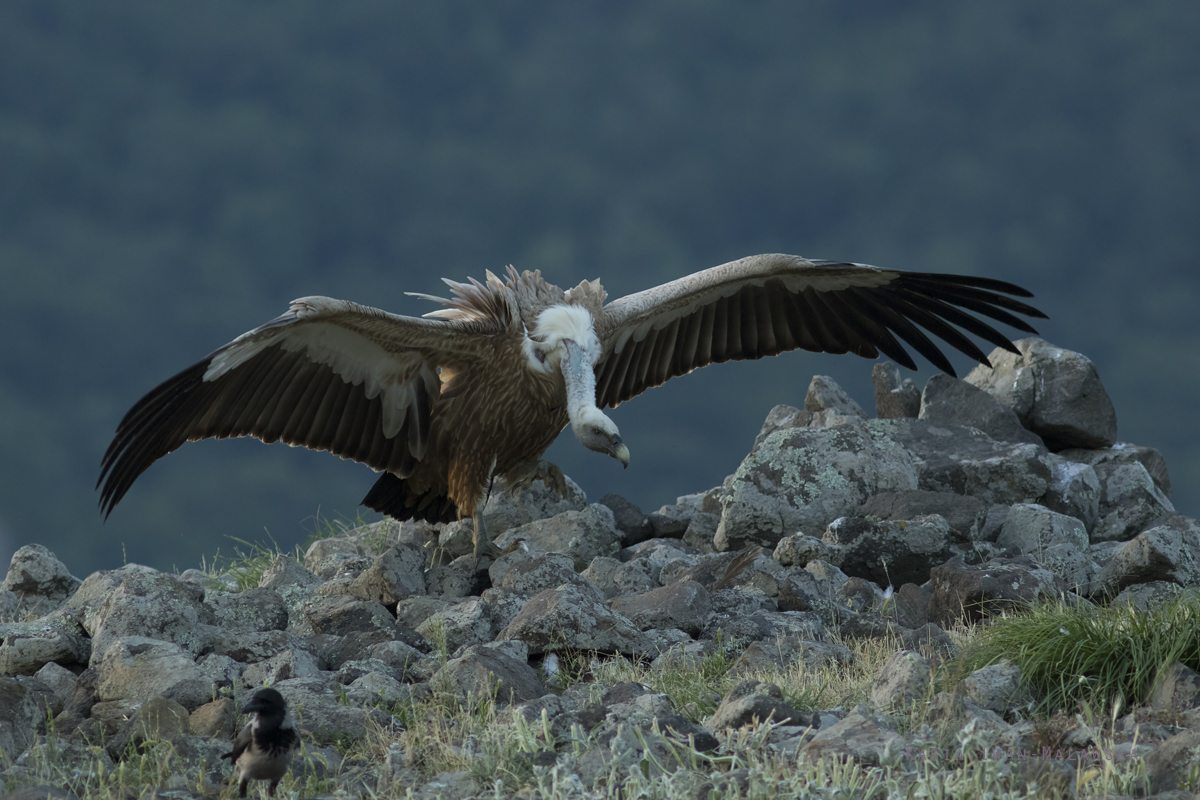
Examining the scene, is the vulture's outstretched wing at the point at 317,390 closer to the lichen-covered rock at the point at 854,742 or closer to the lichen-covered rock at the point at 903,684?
the lichen-covered rock at the point at 903,684

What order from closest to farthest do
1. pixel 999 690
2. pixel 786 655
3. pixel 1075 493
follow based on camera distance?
pixel 999 690 → pixel 786 655 → pixel 1075 493

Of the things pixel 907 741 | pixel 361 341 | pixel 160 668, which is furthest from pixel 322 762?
pixel 361 341

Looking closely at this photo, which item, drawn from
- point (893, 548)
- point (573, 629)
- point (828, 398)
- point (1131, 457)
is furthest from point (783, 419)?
point (573, 629)

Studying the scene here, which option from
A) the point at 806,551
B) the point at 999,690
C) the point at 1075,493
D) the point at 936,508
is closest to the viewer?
the point at 999,690

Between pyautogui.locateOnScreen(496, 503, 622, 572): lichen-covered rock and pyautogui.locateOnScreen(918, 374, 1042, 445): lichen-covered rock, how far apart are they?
3.18 meters

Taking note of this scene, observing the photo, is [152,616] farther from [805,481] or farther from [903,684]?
[805,481]

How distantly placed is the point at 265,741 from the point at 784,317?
5658 mm

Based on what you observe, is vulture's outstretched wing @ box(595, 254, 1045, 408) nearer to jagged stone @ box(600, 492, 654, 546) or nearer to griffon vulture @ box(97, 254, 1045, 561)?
griffon vulture @ box(97, 254, 1045, 561)

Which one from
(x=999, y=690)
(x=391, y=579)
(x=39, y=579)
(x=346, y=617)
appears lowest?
(x=999, y=690)

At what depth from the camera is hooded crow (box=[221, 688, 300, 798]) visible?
363 centimetres

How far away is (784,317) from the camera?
8500 mm

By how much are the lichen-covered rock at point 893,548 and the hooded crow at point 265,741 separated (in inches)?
165

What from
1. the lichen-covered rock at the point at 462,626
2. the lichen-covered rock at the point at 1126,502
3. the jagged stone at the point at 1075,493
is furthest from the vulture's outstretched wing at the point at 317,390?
the lichen-covered rock at the point at 1126,502

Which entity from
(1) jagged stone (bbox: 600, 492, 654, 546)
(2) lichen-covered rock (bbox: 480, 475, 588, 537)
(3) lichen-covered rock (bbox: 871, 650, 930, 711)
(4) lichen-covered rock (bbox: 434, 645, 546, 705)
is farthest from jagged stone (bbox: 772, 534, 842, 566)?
(4) lichen-covered rock (bbox: 434, 645, 546, 705)
